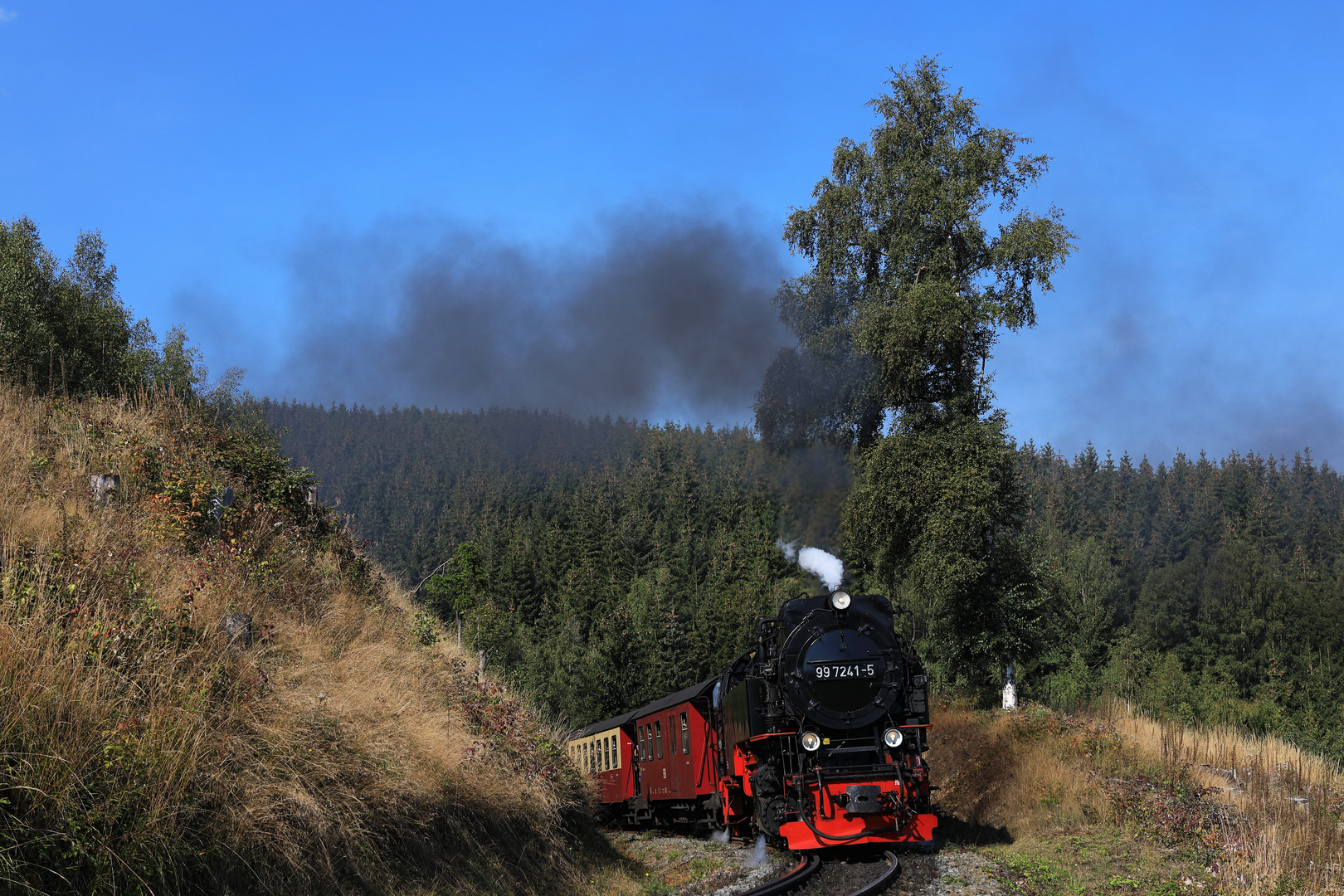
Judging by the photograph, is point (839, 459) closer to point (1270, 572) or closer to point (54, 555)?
point (54, 555)

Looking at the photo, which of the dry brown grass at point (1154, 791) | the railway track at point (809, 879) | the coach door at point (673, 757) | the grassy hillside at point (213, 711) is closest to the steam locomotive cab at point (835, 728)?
the railway track at point (809, 879)

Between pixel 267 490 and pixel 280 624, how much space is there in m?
5.24

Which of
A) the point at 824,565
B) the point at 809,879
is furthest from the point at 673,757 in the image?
the point at 809,879

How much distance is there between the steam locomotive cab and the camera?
12305mm

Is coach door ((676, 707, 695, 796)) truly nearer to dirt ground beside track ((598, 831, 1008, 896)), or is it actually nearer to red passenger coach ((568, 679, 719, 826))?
red passenger coach ((568, 679, 719, 826))

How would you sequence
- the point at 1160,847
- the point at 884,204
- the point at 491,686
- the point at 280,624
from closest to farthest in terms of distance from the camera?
1. the point at 280,624
2. the point at 1160,847
3. the point at 491,686
4. the point at 884,204

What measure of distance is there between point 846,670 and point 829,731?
848mm

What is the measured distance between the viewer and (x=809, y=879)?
1105cm

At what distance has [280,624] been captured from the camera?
10.5 meters

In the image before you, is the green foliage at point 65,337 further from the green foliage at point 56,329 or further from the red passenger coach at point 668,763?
the red passenger coach at point 668,763

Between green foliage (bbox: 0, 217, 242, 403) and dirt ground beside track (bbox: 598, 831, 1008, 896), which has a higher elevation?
green foliage (bbox: 0, 217, 242, 403)

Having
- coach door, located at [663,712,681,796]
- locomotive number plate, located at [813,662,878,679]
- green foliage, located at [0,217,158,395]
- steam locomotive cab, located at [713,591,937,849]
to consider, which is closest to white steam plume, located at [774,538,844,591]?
coach door, located at [663,712,681,796]

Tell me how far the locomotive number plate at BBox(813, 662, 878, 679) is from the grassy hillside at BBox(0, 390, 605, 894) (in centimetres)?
386

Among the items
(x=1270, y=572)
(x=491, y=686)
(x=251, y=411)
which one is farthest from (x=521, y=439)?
(x=491, y=686)
